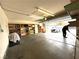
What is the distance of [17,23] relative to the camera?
25.1ft

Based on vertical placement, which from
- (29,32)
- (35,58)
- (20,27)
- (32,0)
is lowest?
(35,58)

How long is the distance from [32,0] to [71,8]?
5.29ft

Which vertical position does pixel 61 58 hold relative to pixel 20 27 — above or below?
below

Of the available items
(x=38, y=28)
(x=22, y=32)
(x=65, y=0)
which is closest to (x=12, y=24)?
(x=22, y=32)

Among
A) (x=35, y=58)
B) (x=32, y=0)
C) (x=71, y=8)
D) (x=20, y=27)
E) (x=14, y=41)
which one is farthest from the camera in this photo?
(x=20, y=27)

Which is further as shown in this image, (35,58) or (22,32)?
(22,32)

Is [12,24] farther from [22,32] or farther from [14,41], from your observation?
[14,41]

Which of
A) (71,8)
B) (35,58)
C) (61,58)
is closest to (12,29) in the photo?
(35,58)

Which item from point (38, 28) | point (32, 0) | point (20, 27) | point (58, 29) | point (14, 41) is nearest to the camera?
point (32, 0)

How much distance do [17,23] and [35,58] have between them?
5484 millimetres

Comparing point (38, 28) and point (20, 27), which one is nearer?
point (20, 27)

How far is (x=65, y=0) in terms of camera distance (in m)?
2.58

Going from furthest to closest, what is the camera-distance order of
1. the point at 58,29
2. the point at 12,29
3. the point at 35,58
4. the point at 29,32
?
1. the point at 58,29
2. the point at 29,32
3. the point at 12,29
4. the point at 35,58

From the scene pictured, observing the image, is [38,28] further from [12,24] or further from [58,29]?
[12,24]
